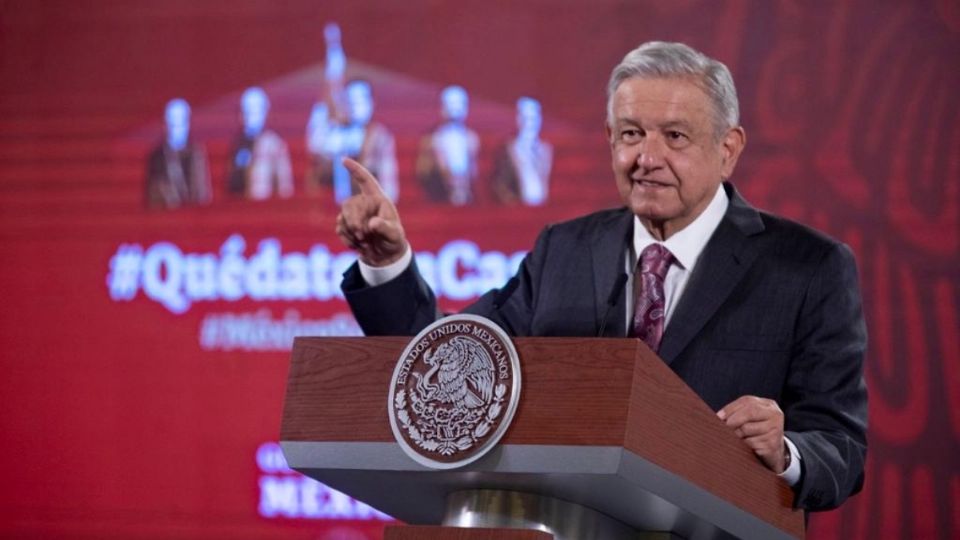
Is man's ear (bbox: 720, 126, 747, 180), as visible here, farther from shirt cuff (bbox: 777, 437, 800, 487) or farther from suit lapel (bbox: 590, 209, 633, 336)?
shirt cuff (bbox: 777, 437, 800, 487)

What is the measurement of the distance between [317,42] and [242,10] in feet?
0.94

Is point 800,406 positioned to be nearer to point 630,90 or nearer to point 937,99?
point 630,90

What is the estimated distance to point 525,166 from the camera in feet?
12.5

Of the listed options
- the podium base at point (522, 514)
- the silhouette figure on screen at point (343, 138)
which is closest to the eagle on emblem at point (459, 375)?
the podium base at point (522, 514)

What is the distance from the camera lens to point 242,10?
4117 millimetres

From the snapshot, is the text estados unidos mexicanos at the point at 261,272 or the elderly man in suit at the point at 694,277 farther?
the text estados unidos mexicanos at the point at 261,272

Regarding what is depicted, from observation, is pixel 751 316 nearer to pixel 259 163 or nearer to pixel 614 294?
pixel 614 294

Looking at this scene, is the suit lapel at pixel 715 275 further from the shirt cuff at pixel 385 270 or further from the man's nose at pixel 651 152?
the shirt cuff at pixel 385 270

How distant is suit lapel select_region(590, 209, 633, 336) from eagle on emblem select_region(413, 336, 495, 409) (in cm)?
56

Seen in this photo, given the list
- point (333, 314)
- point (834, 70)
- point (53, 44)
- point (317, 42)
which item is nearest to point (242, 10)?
point (317, 42)

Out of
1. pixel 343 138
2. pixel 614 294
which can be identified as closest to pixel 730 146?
pixel 614 294

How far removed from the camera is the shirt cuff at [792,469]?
5.81 ft

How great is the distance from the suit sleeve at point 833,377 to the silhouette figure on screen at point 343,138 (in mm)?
1931

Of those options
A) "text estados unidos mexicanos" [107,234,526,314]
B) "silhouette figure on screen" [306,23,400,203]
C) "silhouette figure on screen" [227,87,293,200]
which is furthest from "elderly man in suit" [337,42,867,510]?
"silhouette figure on screen" [227,87,293,200]
